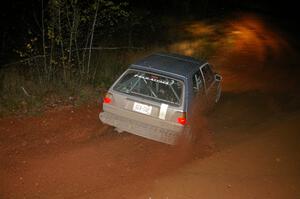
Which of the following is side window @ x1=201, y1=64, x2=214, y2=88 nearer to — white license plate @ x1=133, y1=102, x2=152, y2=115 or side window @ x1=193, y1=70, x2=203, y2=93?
side window @ x1=193, y1=70, x2=203, y2=93

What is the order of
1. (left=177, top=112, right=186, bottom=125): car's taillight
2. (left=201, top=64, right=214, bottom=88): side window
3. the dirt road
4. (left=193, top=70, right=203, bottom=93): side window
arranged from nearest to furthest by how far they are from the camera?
the dirt road
(left=177, top=112, right=186, bottom=125): car's taillight
(left=193, top=70, right=203, bottom=93): side window
(left=201, top=64, right=214, bottom=88): side window

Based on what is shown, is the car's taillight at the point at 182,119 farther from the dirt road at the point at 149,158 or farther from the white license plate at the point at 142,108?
the dirt road at the point at 149,158

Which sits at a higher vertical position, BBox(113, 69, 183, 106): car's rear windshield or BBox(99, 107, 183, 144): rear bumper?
BBox(113, 69, 183, 106): car's rear windshield

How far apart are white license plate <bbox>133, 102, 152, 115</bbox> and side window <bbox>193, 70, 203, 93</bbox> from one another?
45.7 inches

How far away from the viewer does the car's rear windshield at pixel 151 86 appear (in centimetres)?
698

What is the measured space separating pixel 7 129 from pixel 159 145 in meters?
3.18

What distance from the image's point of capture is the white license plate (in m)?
6.85

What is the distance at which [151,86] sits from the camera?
23.5 ft

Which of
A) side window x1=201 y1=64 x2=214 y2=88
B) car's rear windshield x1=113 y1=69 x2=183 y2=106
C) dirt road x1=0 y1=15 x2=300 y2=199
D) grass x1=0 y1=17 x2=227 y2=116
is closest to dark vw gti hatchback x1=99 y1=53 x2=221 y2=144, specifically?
car's rear windshield x1=113 y1=69 x2=183 y2=106

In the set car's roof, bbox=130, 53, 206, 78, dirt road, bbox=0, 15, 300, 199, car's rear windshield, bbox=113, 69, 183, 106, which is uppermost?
car's roof, bbox=130, 53, 206, 78

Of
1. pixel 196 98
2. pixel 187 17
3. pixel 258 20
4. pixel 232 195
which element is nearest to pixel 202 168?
pixel 232 195

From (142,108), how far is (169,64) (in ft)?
4.19

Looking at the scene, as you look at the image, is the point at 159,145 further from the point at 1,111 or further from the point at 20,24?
the point at 20,24

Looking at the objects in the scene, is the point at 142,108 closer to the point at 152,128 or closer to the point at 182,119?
the point at 152,128
